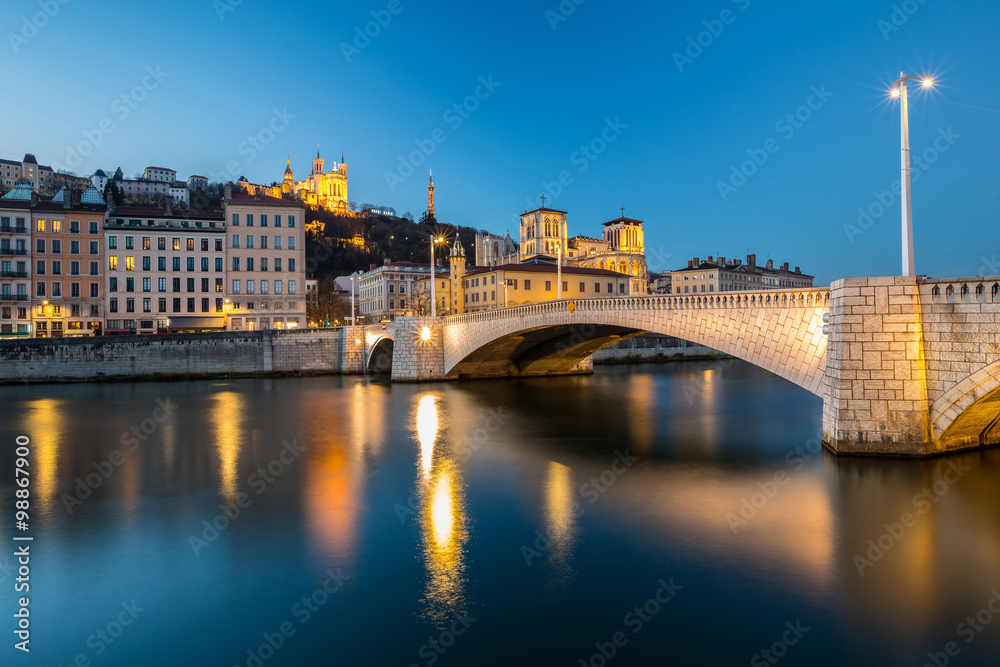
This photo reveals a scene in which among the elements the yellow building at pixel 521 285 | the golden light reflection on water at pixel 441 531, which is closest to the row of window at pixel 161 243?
the yellow building at pixel 521 285

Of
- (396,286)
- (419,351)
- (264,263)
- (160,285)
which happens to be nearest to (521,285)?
(419,351)

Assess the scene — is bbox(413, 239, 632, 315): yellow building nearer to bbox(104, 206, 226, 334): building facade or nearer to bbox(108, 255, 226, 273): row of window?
bbox(104, 206, 226, 334): building facade

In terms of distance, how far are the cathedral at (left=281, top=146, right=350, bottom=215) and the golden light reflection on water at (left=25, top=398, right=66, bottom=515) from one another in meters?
118

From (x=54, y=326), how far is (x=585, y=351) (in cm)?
4416

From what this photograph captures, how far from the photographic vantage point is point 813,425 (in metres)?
19.9

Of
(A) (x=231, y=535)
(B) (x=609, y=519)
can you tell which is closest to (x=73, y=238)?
(A) (x=231, y=535)

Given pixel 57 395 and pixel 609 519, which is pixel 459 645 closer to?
pixel 609 519

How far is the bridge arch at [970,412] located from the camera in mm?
11195

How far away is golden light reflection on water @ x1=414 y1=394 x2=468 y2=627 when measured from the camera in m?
7.54

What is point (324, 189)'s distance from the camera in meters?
149

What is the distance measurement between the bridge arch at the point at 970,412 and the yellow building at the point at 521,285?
1400 inches

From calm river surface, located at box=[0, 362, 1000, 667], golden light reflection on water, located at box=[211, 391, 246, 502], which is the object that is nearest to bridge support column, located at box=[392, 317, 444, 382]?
golden light reflection on water, located at box=[211, 391, 246, 502]

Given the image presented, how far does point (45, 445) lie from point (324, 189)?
461 feet

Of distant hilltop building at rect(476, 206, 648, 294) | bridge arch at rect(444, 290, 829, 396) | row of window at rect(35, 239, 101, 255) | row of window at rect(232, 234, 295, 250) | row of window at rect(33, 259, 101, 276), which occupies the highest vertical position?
distant hilltop building at rect(476, 206, 648, 294)
